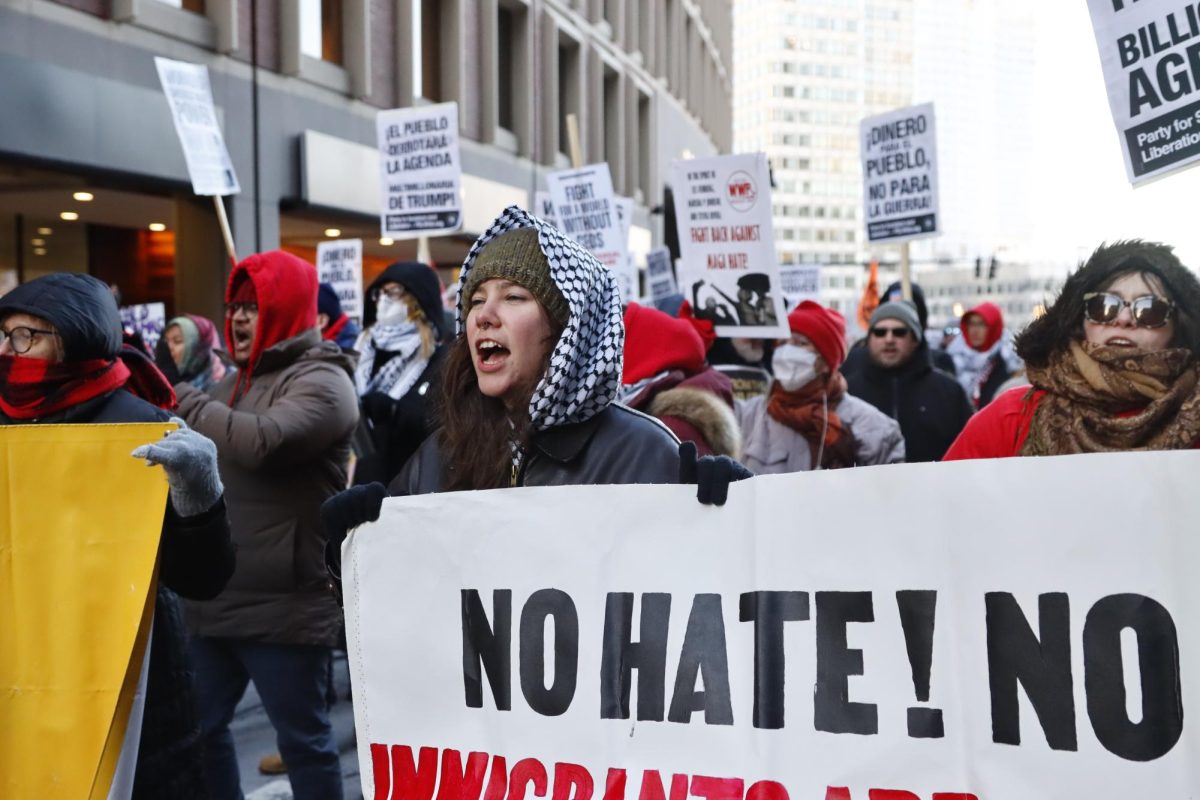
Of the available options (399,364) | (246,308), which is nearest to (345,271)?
(399,364)

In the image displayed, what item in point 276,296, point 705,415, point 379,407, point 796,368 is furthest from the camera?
point 796,368

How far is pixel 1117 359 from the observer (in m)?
3.16

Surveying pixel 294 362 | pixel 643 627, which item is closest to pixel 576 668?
pixel 643 627

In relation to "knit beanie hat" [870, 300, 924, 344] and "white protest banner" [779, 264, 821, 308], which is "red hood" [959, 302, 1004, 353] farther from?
"knit beanie hat" [870, 300, 924, 344]

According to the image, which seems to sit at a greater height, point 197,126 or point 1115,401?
point 197,126

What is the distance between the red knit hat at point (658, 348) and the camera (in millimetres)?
4641

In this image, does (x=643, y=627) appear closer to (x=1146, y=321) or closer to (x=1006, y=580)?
(x=1006, y=580)

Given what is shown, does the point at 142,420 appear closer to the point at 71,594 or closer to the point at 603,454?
the point at 71,594

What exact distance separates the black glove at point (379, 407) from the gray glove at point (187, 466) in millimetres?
2801

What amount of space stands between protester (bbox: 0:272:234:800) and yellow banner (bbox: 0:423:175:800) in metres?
0.05

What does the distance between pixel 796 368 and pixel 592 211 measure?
219 inches

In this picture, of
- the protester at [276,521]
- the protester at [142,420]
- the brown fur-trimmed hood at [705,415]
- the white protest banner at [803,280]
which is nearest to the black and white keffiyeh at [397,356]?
the protester at [276,521]

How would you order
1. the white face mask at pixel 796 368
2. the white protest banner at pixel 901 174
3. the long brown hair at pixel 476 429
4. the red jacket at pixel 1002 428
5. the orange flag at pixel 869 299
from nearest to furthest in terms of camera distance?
1. the long brown hair at pixel 476 429
2. the red jacket at pixel 1002 428
3. the white face mask at pixel 796 368
4. the white protest banner at pixel 901 174
5. the orange flag at pixel 869 299

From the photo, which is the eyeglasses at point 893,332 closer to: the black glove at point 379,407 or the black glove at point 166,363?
the black glove at point 379,407
